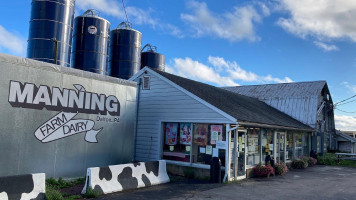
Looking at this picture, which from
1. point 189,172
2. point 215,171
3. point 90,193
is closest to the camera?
point 90,193

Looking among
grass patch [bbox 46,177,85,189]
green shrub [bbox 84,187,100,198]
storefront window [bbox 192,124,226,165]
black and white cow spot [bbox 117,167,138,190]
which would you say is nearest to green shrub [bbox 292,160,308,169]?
storefront window [bbox 192,124,226,165]

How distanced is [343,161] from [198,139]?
14.9m

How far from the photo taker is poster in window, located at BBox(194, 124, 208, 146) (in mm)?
13477

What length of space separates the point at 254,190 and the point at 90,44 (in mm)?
16786

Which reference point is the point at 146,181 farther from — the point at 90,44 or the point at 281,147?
the point at 90,44

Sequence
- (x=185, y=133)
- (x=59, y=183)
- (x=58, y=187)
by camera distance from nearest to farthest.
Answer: (x=58, y=187) < (x=59, y=183) < (x=185, y=133)

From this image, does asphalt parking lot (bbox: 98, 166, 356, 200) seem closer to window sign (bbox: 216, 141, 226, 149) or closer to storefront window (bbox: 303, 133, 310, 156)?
window sign (bbox: 216, 141, 226, 149)

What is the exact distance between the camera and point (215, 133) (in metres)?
13.2

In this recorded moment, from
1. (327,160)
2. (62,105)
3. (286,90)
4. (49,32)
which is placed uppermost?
(49,32)

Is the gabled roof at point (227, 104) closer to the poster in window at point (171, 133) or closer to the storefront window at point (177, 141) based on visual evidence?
the storefront window at point (177, 141)

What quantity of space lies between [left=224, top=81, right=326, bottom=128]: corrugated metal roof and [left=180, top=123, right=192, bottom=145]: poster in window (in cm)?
1351

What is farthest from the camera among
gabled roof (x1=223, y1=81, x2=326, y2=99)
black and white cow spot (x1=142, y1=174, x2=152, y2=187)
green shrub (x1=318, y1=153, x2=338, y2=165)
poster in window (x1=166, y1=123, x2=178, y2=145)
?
gabled roof (x1=223, y1=81, x2=326, y2=99)

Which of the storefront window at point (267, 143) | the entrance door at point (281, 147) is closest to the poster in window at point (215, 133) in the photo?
the storefront window at point (267, 143)

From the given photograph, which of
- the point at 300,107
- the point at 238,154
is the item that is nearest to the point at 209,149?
the point at 238,154
